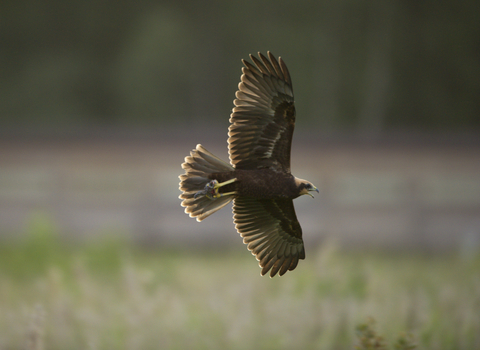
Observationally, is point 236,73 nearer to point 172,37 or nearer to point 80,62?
point 172,37

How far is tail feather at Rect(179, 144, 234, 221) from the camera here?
3.86 m

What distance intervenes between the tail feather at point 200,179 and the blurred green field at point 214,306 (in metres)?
1.77

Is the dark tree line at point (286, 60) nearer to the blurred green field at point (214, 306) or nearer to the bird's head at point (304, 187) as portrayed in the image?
the blurred green field at point (214, 306)

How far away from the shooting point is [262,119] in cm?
387

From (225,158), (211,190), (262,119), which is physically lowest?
(211,190)

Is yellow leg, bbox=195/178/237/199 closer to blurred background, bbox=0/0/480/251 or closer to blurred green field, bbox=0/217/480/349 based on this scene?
blurred green field, bbox=0/217/480/349

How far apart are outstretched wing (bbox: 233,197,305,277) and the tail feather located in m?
0.23

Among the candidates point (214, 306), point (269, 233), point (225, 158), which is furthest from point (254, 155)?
point (225, 158)

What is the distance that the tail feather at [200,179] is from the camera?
12.7 ft

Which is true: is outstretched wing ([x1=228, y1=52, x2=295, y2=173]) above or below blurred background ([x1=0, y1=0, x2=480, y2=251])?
below

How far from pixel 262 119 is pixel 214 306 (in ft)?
10.9

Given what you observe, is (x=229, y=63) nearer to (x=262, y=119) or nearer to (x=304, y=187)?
(x=262, y=119)

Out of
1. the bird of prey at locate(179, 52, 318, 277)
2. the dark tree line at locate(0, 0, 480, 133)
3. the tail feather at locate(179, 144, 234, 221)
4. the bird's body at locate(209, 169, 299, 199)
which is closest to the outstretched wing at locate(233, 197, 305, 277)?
the bird of prey at locate(179, 52, 318, 277)

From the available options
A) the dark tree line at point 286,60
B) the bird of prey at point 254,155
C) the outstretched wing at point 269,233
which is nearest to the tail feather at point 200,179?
the bird of prey at point 254,155
